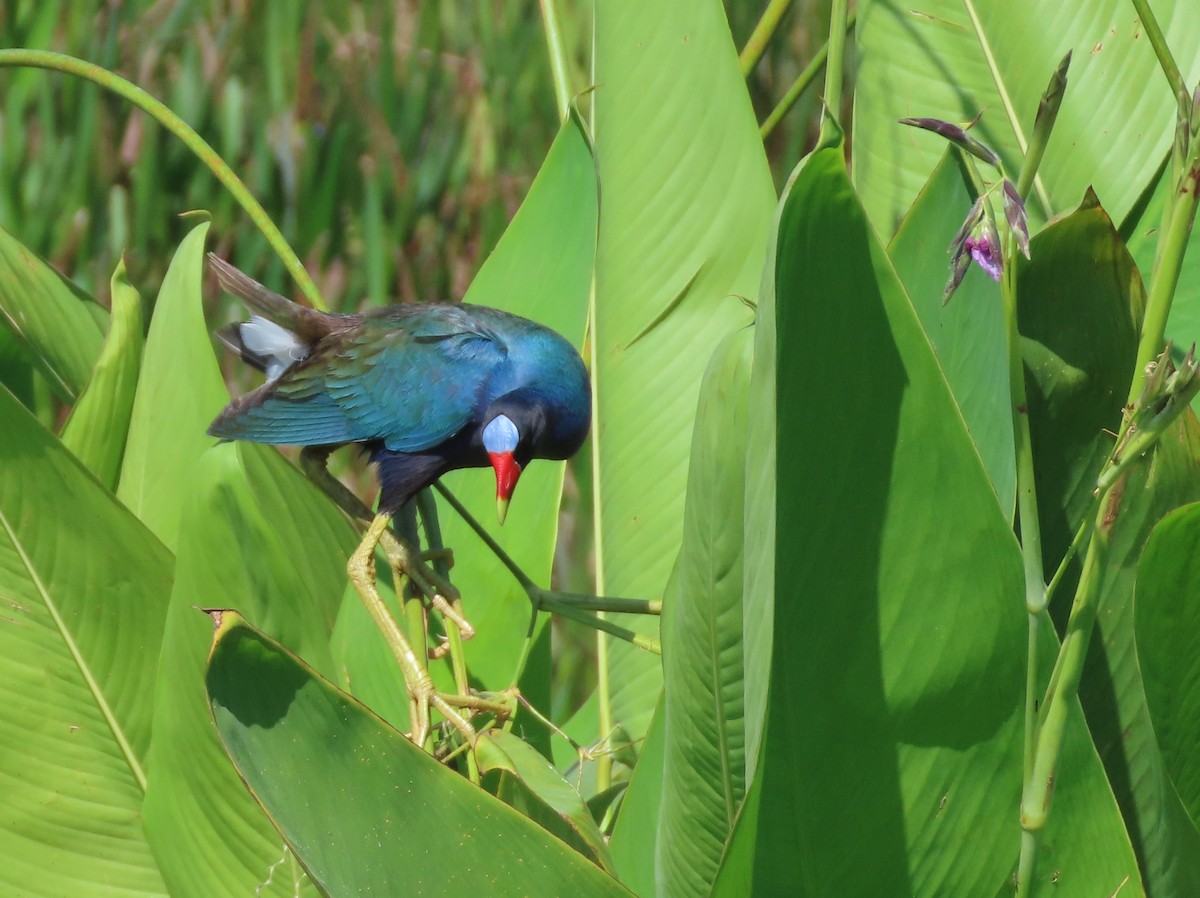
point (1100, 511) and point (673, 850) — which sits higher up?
point (1100, 511)

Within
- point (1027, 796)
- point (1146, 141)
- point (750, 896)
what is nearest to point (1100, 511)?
point (1027, 796)

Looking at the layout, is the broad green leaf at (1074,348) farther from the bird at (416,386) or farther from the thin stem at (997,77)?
the bird at (416,386)

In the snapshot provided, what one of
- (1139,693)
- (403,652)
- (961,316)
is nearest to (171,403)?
(403,652)

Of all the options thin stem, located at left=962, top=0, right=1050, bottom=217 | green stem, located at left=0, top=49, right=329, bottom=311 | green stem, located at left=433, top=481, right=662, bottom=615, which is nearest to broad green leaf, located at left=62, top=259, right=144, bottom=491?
green stem, located at left=0, top=49, right=329, bottom=311

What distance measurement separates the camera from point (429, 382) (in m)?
1.35

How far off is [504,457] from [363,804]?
1.94 feet

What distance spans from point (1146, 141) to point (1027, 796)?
665mm

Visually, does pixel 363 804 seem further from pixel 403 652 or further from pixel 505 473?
pixel 505 473

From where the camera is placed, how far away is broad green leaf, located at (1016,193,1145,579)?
72cm

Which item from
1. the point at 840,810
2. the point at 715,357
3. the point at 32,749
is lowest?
the point at 32,749

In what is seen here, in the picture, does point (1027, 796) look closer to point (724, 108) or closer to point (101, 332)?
point (724, 108)

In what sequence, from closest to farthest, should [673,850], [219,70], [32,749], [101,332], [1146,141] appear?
[673,850] → [32,749] → [1146,141] → [101,332] → [219,70]

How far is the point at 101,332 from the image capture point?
1.33 meters

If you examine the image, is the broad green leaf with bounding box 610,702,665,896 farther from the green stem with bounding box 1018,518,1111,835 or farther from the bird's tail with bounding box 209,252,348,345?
the bird's tail with bounding box 209,252,348,345
